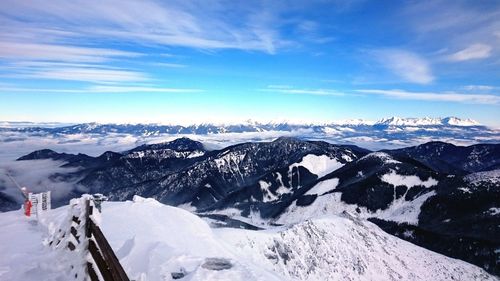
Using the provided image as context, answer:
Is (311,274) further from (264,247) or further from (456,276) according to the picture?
(456,276)

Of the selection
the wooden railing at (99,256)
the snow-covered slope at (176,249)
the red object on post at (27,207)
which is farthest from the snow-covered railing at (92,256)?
the red object on post at (27,207)

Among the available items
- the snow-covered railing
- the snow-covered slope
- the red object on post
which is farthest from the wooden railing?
the red object on post

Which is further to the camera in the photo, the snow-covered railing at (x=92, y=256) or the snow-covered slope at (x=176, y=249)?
the snow-covered slope at (x=176, y=249)

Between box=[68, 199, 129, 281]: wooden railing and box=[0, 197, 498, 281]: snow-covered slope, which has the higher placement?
box=[68, 199, 129, 281]: wooden railing

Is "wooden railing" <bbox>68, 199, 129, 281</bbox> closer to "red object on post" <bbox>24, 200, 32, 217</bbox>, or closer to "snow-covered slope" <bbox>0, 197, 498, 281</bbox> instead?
"snow-covered slope" <bbox>0, 197, 498, 281</bbox>

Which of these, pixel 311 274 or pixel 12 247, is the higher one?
pixel 12 247

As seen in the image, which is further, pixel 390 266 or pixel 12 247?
pixel 390 266

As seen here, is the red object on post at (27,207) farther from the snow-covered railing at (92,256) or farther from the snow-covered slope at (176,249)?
the snow-covered railing at (92,256)

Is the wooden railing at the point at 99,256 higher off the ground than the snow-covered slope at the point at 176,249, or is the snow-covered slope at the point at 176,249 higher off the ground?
the wooden railing at the point at 99,256

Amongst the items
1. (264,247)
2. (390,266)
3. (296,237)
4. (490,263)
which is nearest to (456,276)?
(390,266)
